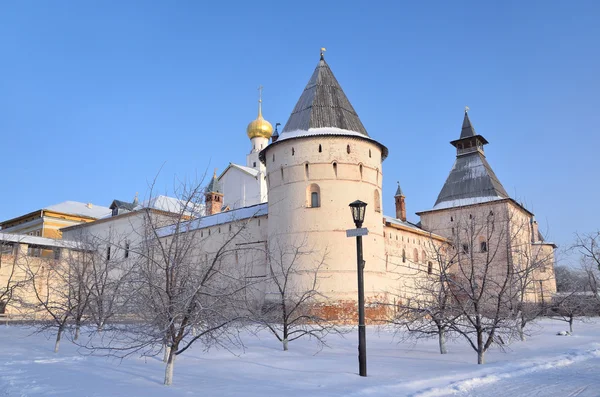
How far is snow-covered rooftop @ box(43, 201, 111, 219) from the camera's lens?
47.2 m

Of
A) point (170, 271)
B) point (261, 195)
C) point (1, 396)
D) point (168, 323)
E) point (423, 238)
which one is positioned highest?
point (261, 195)

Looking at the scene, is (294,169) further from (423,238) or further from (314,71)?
(423,238)

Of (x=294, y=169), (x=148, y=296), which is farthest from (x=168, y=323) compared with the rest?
(x=294, y=169)

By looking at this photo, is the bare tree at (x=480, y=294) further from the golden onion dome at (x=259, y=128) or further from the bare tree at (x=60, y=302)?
the golden onion dome at (x=259, y=128)

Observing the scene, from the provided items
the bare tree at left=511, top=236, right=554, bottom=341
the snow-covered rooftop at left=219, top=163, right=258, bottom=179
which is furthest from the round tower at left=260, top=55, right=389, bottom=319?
the snow-covered rooftop at left=219, top=163, right=258, bottom=179

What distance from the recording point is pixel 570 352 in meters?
12.3

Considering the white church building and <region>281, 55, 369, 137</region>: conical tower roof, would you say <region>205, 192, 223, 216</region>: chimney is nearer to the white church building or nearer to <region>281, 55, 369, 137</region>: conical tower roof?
the white church building

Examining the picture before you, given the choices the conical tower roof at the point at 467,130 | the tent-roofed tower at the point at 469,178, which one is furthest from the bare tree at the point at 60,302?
the conical tower roof at the point at 467,130

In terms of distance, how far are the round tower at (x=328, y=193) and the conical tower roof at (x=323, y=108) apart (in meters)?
0.05

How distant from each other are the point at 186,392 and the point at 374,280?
17.0 meters

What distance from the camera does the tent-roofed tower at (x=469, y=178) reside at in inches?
1416

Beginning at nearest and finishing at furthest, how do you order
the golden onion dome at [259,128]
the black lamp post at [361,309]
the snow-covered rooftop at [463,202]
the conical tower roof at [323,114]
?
the black lamp post at [361,309] < the conical tower roof at [323,114] < the snow-covered rooftop at [463,202] < the golden onion dome at [259,128]

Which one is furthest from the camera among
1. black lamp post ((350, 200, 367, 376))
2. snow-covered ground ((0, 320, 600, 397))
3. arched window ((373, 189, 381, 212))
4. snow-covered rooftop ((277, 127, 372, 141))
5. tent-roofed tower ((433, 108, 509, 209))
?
tent-roofed tower ((433, 108, 509, 209))

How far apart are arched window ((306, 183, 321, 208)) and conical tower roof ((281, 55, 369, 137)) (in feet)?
9.27
